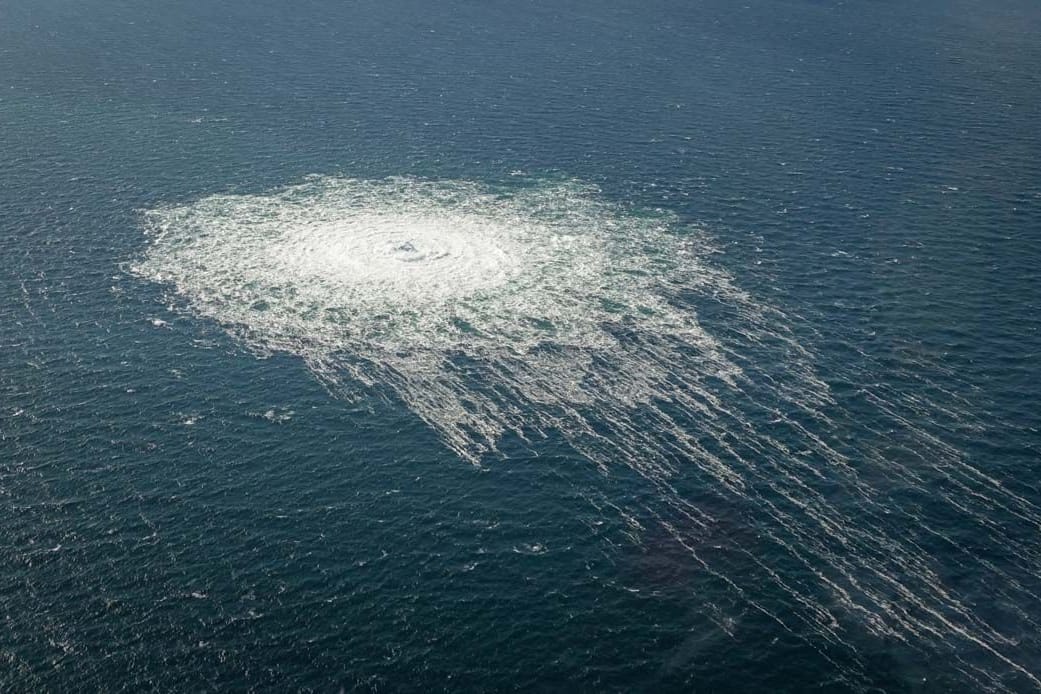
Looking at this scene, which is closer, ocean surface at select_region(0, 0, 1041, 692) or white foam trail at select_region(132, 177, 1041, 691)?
ocean surface at select_region(0, 0, 1041, 692)

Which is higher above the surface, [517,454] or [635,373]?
[635,373]

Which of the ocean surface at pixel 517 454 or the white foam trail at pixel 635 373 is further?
the white foam trail at pixel 635 373

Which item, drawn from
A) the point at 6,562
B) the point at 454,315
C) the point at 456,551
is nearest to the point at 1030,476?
the point at 456,551

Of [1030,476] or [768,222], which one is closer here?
[1030,476]

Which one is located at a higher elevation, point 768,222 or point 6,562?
point 768,222

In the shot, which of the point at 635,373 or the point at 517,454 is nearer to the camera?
the point at 517,454

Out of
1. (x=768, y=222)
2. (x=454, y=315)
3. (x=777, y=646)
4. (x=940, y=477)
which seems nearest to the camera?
→ (x=777, y=646)

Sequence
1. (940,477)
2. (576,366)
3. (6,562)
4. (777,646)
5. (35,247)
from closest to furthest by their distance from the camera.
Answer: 1. (777,646)
2. (6,562)
3. (940,477)
4. (576,366)
5. (35,247)

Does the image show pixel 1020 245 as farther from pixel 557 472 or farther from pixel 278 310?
pixel 278 310
